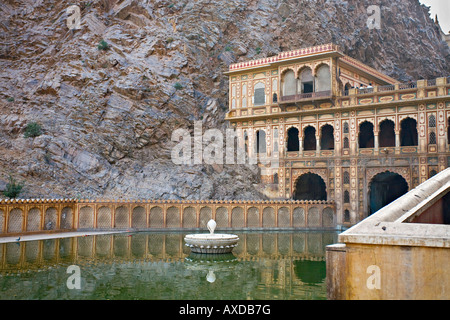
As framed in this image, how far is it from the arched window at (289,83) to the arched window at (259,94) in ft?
5.58

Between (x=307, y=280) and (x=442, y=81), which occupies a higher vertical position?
(x=442, y=81)

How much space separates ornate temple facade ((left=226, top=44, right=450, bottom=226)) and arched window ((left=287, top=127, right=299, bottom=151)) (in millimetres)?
86

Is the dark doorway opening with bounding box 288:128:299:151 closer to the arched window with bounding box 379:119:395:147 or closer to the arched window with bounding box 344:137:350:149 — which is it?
the arched window with bounding box 344:137:350:149

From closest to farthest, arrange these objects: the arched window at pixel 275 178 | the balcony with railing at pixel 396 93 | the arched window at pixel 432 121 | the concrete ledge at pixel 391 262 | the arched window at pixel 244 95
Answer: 1. the concrete ledge at pixel 391 262
2. the balcony with railing at pixel 396 93
3. the arched window at pixel 432 121
4. the arched window at pixel 275 178
5. the arched window at pixel 244 95

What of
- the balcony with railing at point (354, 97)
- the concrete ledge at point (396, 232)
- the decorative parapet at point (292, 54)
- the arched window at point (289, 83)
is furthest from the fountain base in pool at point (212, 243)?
the decorative parapet at point (292, 54)

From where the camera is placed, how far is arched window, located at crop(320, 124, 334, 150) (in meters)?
33.8

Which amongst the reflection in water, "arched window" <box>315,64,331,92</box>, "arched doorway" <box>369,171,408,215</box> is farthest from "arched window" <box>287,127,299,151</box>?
the reflection in water

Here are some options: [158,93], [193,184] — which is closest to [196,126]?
[158,93]

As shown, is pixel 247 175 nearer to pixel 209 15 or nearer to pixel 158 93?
A: pixel 158 93

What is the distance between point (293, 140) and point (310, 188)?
4.43m

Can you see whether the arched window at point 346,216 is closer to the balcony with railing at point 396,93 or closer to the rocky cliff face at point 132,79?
the rocky cliff face at point 132,79

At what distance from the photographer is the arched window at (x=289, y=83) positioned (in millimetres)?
32312

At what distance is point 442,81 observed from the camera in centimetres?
2672

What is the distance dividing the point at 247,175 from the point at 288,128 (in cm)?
494
